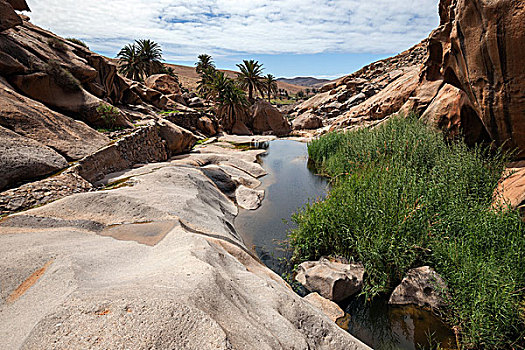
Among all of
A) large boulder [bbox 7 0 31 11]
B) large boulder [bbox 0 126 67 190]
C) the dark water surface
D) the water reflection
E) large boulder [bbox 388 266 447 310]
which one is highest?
large boulder [bbox 7 0 31 11]

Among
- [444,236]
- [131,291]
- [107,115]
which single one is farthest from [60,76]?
[444,236]

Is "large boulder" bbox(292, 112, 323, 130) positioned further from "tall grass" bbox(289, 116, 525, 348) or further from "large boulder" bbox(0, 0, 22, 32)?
"large boulder" bbox(0, 0, 22, 32)

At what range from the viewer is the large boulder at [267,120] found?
38000 mm

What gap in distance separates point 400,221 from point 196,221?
5.69m

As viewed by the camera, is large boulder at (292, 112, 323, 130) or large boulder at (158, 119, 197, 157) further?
large boulder at (292, 112, 323, 130)

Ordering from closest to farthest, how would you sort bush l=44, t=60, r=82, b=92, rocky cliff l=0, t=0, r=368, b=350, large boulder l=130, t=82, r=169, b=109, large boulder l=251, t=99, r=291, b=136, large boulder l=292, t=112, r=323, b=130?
rocky cliff l=0, t=0, r=368, b=350 → bush l=44, t=60, r=82, b=92 → large boulder l=130, t=82, r=169, b=109 → large boulder l=251, t=99, r=291, b=136 → large boulder l=292, t=112, r=323, b=130

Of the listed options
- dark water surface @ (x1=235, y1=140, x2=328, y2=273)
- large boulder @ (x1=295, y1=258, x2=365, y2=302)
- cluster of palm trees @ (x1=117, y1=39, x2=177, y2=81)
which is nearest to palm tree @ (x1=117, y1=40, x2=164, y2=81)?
cluster of palm trees @ (x1=117, y1=39, x2=177, y2=81)

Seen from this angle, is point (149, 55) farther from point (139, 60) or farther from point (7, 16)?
point (7, 16)

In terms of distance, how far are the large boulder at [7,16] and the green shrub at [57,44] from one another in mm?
3528

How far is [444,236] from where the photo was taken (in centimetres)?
686

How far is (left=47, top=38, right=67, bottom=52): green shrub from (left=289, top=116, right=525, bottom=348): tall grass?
674 inches

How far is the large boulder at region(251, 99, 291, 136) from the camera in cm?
3800

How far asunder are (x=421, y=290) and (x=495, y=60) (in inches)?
250

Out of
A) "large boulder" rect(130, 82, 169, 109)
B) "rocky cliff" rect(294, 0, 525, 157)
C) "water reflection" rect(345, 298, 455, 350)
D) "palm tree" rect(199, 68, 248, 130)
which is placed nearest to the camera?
"water reflection" rect(345, 298, 455, 350)
